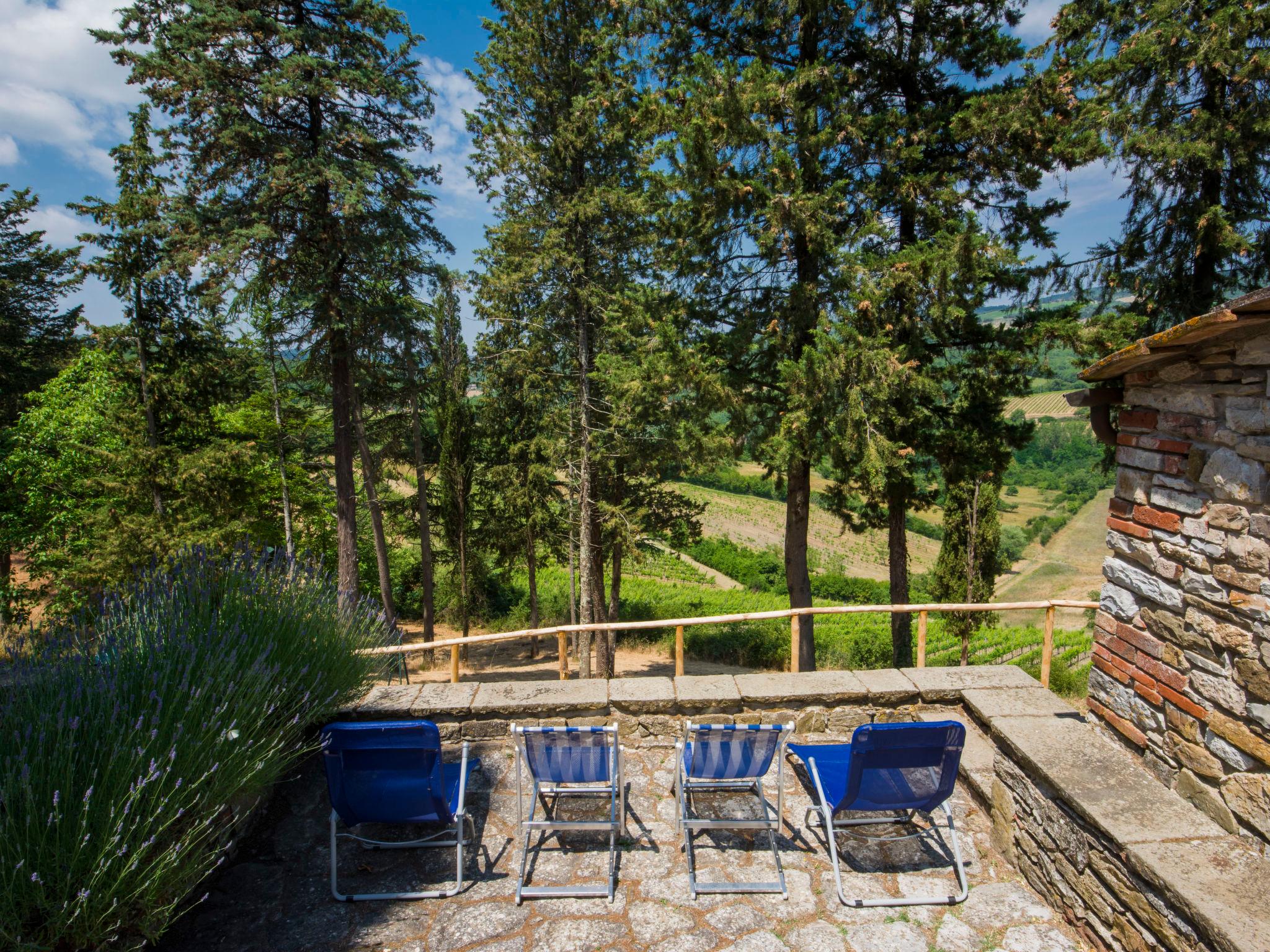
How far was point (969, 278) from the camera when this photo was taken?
736 centimetres

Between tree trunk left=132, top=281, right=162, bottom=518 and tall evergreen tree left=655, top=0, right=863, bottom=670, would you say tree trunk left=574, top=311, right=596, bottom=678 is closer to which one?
tall evergreen tree left=655, top=0, right=863, bottom=670

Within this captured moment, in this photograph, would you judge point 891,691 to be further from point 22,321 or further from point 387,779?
point 22,321

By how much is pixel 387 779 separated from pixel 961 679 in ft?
12.1

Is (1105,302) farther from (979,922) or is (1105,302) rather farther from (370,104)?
(370,104)

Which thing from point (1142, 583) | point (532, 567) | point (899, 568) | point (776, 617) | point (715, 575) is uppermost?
point (1142, 583)

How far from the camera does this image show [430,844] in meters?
3.22

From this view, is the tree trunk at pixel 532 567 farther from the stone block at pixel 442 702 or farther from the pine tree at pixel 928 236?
the stone block at pixel 442 702

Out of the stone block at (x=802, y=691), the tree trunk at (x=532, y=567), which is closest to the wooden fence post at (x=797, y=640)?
the stone block at (x=802, y=691)

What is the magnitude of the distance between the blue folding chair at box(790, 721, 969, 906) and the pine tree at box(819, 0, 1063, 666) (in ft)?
13.9

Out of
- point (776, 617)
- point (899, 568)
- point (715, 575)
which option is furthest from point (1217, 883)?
point (715, 575)

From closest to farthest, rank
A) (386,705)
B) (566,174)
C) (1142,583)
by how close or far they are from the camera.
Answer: (1142,583)
(386,705)
(566,174)

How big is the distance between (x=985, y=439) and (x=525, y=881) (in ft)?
26.2

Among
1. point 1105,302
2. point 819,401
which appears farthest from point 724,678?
point 1105,302

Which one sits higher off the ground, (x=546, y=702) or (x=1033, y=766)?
(x=1033, y=766)
